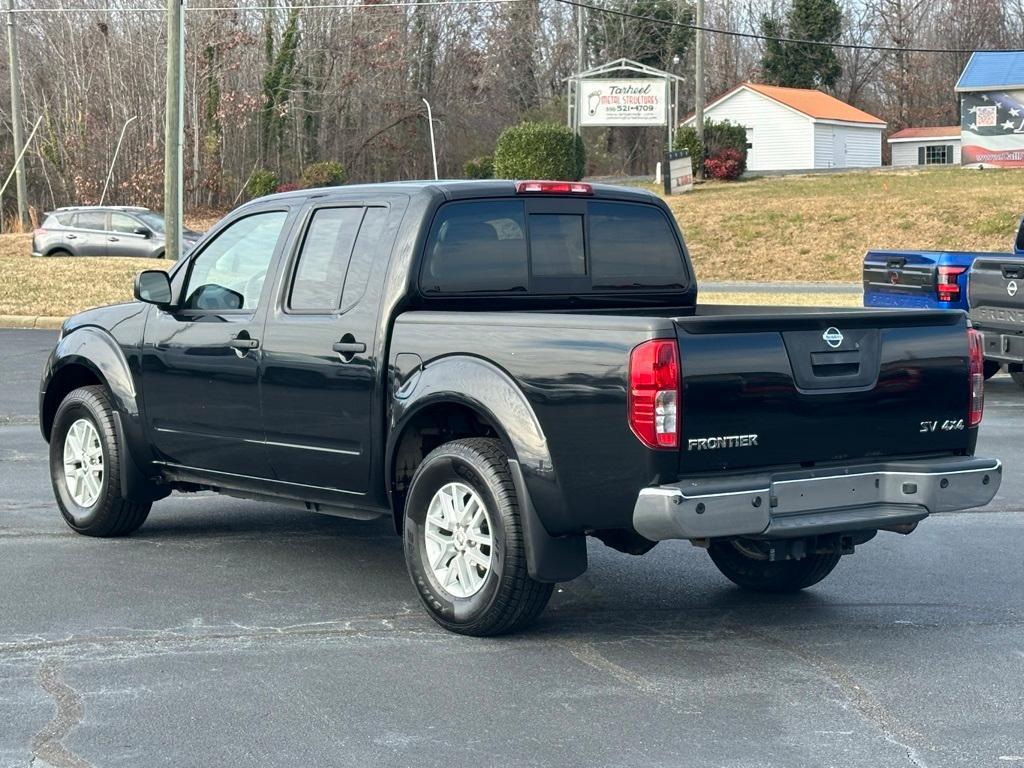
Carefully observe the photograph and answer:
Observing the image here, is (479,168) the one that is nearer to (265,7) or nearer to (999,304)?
(265,7)

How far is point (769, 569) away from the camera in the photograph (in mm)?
7113

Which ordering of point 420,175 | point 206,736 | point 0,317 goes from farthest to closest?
point 420,175, point 0,317, point 206,736

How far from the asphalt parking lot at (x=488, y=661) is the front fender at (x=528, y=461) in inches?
16.4

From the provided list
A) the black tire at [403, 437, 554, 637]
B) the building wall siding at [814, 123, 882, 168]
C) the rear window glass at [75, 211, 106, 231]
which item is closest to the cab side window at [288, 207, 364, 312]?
the black tire at [403, 437, 554, 637]

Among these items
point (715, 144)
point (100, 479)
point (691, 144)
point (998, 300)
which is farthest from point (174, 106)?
point (715, 144)

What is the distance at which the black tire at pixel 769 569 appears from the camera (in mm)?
7066

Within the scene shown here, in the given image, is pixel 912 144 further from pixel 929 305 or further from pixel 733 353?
pixel 733 353

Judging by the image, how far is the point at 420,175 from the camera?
203 feet

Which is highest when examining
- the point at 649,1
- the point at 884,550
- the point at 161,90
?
the point at 649,1

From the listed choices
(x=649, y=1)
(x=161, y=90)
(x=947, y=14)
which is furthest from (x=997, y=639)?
(x=947, y=14)

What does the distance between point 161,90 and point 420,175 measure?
15.1 m

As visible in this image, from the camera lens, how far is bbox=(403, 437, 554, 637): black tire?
601cm

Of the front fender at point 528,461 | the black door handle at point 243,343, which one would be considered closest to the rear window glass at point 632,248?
the front fender at point 528,461

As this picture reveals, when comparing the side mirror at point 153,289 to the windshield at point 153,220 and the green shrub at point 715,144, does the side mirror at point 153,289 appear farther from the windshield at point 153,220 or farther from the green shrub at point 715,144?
the green shrub at point 715,144
